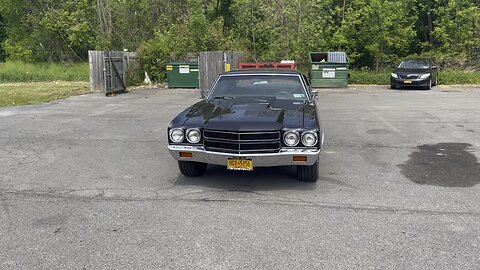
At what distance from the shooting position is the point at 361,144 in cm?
827

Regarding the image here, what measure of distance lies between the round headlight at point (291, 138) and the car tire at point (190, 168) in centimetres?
137

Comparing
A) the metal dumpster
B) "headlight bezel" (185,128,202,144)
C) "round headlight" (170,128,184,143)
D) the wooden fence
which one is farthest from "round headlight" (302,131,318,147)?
the wooden fence

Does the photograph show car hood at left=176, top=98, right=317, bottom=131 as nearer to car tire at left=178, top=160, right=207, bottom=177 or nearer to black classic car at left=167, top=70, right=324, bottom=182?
black classic car at left=167, top=70, right=324, bottom=182

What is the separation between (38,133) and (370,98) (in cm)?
1210

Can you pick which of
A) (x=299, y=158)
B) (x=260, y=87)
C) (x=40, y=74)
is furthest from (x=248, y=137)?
(x=40, y=74)

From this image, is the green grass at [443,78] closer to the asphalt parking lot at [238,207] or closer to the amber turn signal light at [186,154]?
the asphalt parking lot at [238,207]

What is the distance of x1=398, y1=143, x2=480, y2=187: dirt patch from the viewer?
5824 mm

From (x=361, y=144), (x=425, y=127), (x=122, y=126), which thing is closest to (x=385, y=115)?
(x=425, y=127)

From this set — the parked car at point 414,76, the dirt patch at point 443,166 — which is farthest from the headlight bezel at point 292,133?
the parked car at point 414,76

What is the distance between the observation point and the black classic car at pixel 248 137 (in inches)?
202

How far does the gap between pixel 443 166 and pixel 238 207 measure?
355 centimetres

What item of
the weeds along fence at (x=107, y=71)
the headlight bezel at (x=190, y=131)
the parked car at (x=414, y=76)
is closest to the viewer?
Result: the headlight bezel at (x=190, y=131)

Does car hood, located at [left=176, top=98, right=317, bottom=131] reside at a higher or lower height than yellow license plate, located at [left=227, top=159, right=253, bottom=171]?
higher

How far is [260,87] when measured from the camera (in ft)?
22.2
